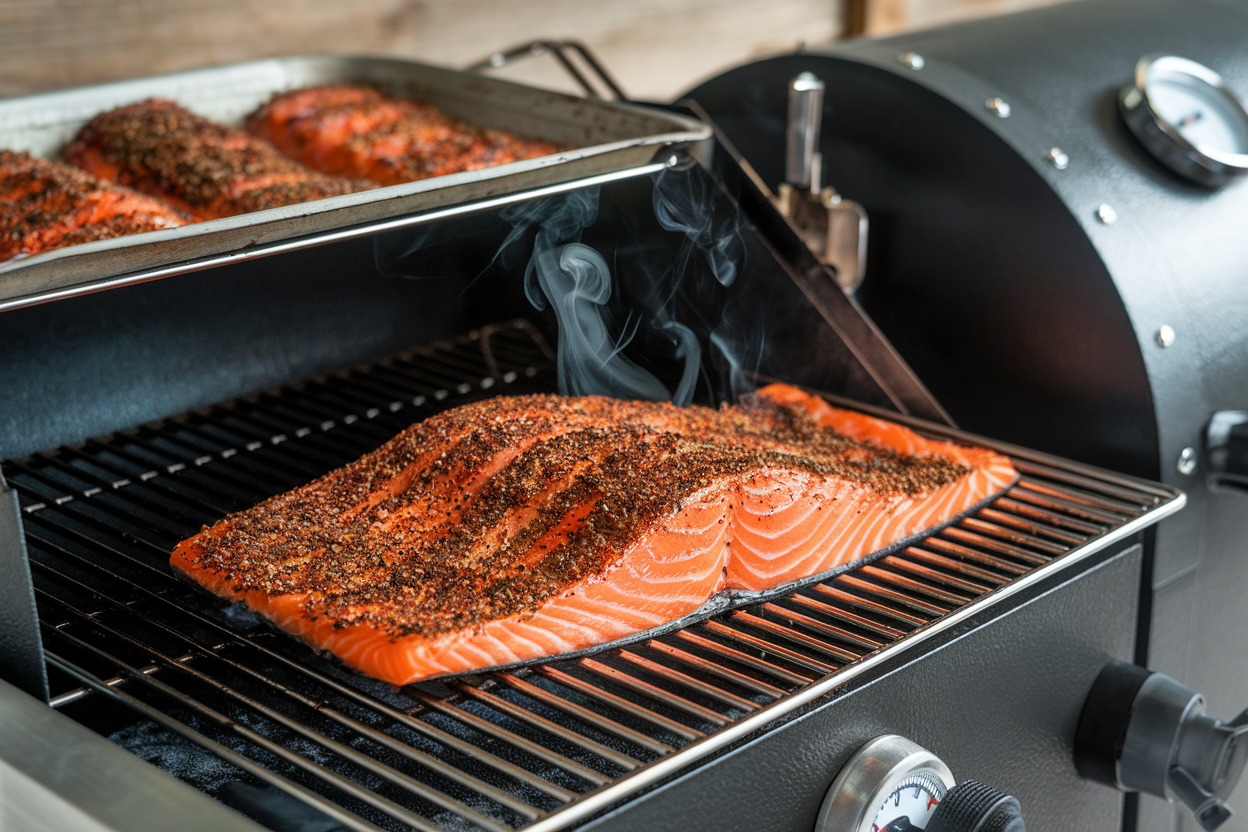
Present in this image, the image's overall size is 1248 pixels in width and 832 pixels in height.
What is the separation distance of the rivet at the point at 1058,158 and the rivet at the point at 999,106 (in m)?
0.09

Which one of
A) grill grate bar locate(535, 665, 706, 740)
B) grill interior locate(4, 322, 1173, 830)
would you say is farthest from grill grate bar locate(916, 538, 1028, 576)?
grill grate bar locate(535, 665, 706, 740)

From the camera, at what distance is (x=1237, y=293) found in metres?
1.78

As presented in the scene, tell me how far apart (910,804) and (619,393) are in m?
0.83

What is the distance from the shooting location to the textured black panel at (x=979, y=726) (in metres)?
1.04

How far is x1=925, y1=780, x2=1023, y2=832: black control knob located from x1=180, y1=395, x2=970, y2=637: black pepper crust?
1.32ft

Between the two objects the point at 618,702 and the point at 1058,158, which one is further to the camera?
the point at 1058,158

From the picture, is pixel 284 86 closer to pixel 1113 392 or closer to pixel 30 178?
pixel 30 178

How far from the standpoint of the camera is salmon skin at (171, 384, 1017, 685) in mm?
1179

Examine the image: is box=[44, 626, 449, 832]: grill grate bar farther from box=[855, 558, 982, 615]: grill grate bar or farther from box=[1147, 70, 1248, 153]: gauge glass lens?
box=[1147, 70, 1248, 153]: gauge glass lens

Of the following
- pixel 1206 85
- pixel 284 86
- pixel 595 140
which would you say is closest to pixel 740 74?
pixel 595 140

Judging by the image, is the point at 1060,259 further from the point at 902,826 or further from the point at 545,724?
the point at 545,724

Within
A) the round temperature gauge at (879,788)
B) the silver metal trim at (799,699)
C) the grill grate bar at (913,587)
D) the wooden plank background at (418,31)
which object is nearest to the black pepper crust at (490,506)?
the grill grate bar at (913,587)

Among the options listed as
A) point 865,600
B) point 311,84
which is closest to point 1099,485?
point 865,600

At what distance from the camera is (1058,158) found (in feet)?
5.69
